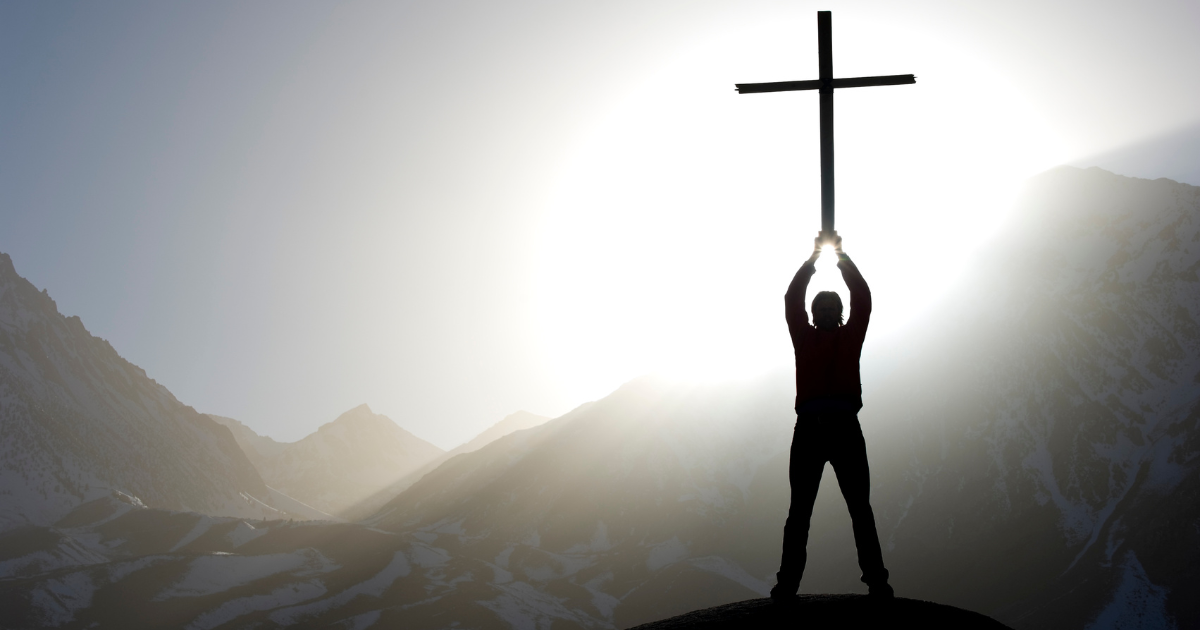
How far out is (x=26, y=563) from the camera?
178500 millimetres

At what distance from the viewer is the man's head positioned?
355 inches

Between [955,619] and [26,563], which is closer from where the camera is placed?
[955,619]

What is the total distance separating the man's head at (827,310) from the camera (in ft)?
29.6

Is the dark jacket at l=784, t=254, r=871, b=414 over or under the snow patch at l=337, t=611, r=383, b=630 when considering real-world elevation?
over

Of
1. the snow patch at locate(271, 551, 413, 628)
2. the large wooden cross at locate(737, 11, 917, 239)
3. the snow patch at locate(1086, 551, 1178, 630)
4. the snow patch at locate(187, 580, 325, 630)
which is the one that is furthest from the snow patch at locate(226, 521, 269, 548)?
the large wooden cross at locate(737, 11, 917, 239)

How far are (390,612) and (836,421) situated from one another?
137627 millimetres

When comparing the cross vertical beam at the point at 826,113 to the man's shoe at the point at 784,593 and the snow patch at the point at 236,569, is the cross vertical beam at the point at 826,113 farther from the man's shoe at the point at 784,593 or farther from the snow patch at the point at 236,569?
the snow patch at the point at 236,569

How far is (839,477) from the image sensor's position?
29.3 feet

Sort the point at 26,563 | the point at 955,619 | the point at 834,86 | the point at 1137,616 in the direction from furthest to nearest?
the point at 26,563 < the point at 1137,616 < the point at 834,86 < the point at 955,619

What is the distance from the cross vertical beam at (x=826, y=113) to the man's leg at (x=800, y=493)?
2.60 metres

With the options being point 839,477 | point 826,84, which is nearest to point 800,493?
point 839,477

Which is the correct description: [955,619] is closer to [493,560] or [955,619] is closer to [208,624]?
[208,624]

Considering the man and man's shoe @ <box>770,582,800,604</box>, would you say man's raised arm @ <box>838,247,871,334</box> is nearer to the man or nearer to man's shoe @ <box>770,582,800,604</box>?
the man

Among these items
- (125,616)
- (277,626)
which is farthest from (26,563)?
(277,626)
